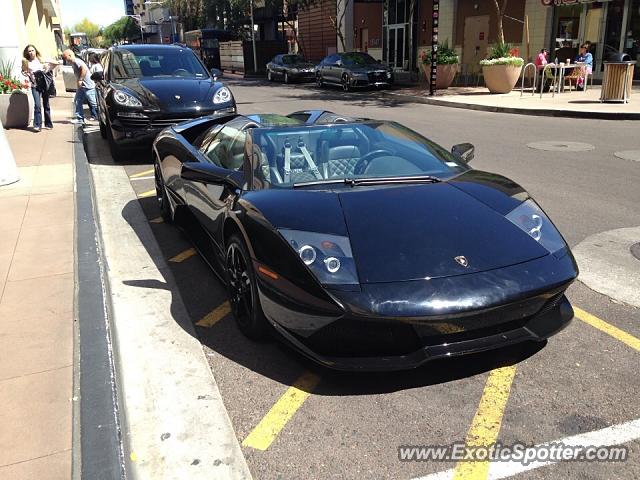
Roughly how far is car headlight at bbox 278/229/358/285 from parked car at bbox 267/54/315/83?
25699 mm

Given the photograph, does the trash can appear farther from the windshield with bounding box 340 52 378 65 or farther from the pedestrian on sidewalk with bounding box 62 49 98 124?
the pedestrian on sidewalk with bounding box 62 49 98 124

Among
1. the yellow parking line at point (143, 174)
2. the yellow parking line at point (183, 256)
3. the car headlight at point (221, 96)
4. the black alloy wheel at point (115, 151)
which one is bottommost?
the yellow parking line at point (183, 256)

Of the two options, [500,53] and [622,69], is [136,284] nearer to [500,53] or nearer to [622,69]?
[622,69]

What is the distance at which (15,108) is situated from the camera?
12.4 meters

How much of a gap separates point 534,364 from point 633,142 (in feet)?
28.5

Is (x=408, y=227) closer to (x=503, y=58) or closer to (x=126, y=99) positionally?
(x=126, y=99)

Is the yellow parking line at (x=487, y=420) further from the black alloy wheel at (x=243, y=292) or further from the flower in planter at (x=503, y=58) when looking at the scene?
the flower in planter at (x=503, y=58)

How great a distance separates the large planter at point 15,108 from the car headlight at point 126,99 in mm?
4451

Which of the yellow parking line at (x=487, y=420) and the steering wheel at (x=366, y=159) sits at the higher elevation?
the steering wheel at (x=366, y=159)

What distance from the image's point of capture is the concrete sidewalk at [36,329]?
2.61 meters

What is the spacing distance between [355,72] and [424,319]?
20.4m

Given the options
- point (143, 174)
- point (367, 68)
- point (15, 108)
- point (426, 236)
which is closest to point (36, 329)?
point (426, 236)

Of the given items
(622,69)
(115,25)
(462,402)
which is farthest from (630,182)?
(115,25)

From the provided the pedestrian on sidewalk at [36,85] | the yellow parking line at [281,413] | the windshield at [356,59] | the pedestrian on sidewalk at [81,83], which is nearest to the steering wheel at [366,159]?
the yellow parking line at [281,413]
